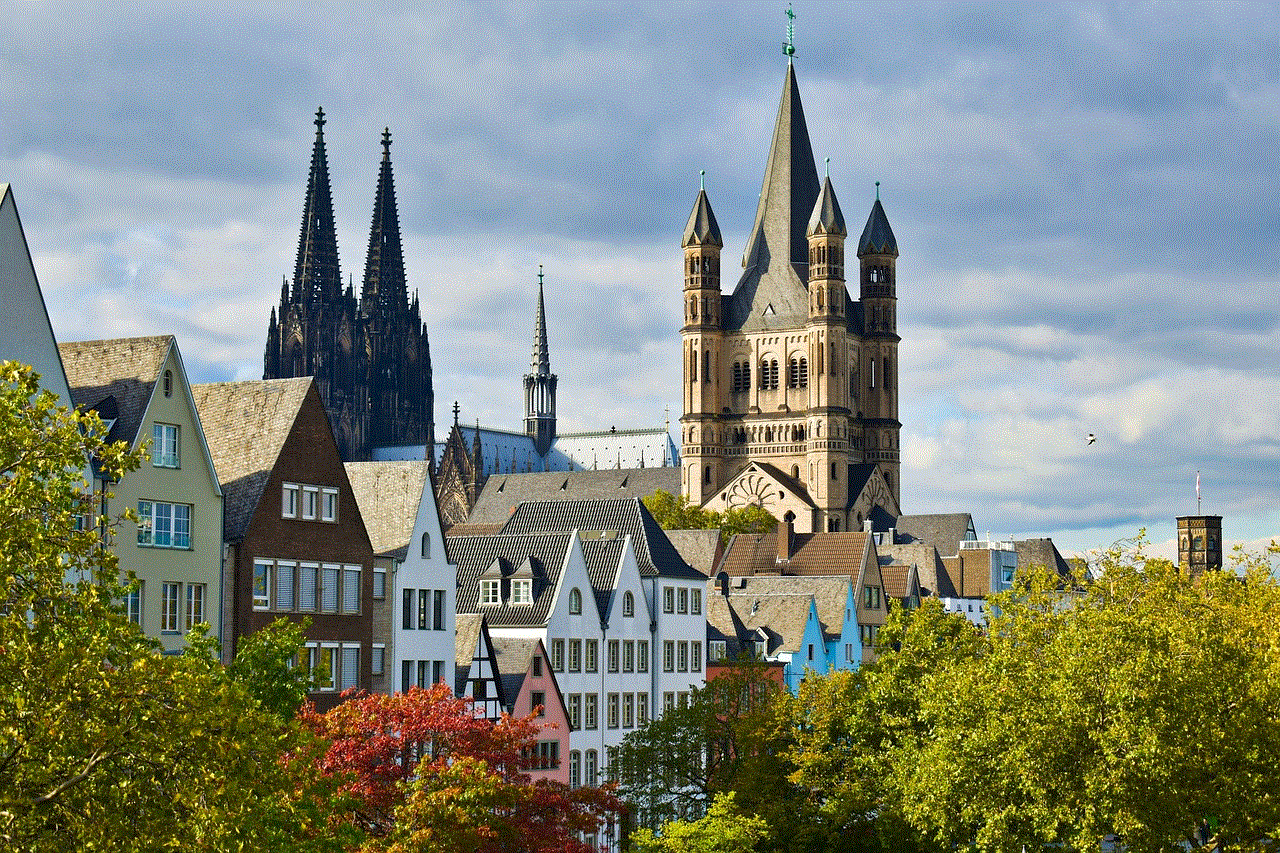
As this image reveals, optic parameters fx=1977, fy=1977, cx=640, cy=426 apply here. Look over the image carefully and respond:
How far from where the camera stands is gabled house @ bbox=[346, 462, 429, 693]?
6725 centimetres

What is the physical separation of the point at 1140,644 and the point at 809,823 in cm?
1389

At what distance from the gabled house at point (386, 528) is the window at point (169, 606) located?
1009cm

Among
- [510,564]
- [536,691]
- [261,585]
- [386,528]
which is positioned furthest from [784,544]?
[261,585]

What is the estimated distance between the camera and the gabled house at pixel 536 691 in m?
73.9

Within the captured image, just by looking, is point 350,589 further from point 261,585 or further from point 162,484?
point 162,484

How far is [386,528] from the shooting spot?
228ft

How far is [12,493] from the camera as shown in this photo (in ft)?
87.2

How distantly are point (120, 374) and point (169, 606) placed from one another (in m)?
6.98

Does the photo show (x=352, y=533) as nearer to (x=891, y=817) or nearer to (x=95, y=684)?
(x=891, y=817)

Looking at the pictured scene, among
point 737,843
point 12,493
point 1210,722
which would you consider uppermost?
point 12,493

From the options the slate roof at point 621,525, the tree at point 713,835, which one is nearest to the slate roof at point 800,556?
the slate roof at point 621,525

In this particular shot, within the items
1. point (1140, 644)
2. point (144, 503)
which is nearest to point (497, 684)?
point (144, 503)

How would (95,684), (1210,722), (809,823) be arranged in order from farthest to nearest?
(809,823) → (1210,722) → (95,684)

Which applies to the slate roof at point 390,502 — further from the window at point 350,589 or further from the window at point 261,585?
the window at point 261,585
